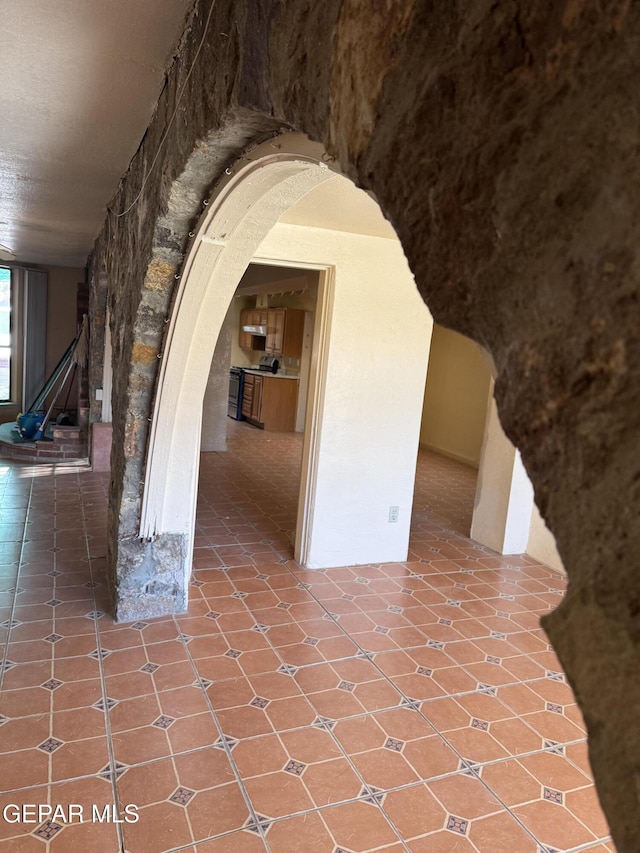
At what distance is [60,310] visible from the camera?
30.0 ft

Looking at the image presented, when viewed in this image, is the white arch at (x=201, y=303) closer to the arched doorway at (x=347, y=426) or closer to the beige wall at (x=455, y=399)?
the arched doorway at (x=347, y=426)

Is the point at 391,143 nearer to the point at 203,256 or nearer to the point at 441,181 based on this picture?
the point at 441,181

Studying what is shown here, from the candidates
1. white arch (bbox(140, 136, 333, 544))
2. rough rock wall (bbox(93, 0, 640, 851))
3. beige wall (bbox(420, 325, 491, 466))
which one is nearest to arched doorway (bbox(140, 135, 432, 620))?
white arch (bbox(140, 136, 333, 544))

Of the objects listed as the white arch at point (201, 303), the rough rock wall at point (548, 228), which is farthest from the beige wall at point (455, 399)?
the rough rock wall at point (548, 228)

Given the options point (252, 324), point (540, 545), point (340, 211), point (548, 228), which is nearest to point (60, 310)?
point (252, 324)

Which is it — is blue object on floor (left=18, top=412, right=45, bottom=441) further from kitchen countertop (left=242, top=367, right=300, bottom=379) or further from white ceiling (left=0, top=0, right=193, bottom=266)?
white ceiling (left=0, top=0, right=193, bottom=266)

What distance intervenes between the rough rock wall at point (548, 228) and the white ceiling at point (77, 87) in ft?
4.10

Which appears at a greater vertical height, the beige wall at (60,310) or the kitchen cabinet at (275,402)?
the beige wall at (60,310)

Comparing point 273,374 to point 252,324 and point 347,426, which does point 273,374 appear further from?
point 347,426

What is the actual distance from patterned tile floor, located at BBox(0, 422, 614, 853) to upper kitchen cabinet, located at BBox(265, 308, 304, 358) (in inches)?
219

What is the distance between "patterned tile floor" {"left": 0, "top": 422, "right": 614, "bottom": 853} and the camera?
212 cm

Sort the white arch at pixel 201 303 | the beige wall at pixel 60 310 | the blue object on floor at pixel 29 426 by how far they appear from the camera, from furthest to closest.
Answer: the beige wall at pixel 60 310, the blue object on floor at pixel 29 426, the white arch at pixel 201 303

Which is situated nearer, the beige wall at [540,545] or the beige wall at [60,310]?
the beige wall at [540,545]

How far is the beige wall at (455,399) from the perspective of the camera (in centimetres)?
Result: 837
